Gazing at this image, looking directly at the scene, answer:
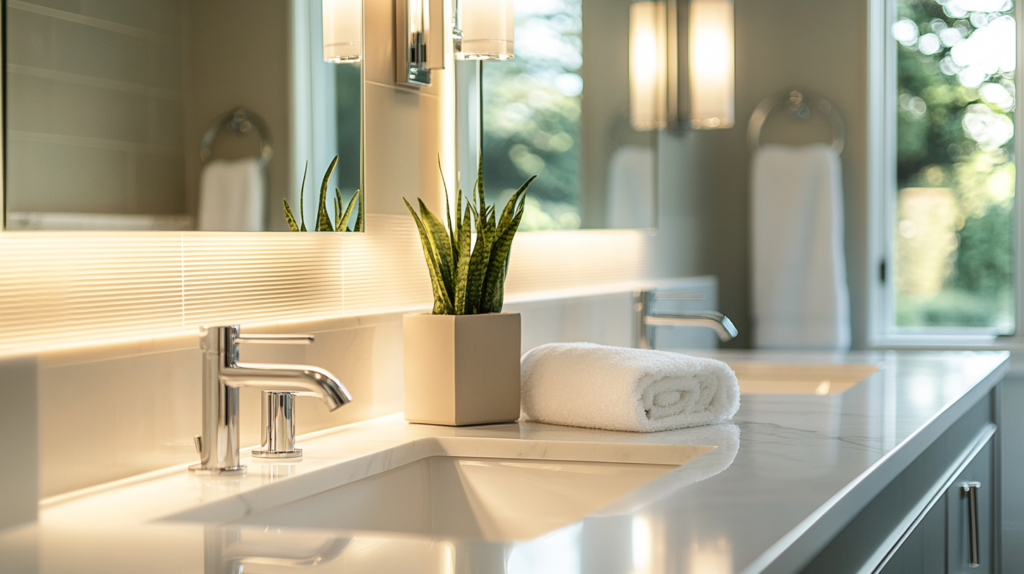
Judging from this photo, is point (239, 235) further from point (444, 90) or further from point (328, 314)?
point (444, 90)

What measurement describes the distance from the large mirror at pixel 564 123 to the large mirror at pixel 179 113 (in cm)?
35

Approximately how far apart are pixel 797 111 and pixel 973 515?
1510mm

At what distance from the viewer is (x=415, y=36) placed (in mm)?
1420

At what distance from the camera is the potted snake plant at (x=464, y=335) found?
123 cm

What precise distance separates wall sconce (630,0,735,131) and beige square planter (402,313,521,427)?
40.6 inches

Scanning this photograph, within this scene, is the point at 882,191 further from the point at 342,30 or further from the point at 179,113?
the point at 179,113

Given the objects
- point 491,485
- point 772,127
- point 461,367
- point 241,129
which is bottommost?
point 491,485

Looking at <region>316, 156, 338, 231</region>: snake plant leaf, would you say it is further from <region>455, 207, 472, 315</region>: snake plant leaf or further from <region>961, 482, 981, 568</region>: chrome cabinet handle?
<region>961, 482, 981, 568</region>: chrome cabinet handle

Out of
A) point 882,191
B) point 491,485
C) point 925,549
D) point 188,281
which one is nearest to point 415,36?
point 188,281

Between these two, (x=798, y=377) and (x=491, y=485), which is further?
(x=798, y=377)

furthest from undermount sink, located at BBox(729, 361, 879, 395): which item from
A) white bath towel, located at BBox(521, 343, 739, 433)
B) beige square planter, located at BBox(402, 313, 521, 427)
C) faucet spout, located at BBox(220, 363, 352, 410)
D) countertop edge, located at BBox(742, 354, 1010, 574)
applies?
faucet spout, located at BBox(220, 363, 352, 410)

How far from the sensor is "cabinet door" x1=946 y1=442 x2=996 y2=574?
5.05ft

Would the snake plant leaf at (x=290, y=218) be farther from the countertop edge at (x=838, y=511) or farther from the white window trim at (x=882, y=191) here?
the white window trim at (x=882, y=191)

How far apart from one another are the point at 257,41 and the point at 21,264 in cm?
38
